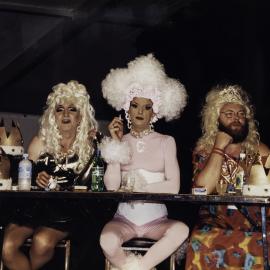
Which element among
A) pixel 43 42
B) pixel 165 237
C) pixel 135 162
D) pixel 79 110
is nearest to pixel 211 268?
pixel 165 237

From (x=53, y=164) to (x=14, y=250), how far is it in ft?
2.45

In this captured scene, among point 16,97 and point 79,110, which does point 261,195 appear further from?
point 16,97

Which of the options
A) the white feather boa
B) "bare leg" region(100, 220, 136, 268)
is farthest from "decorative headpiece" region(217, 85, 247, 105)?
"bare leg" region(100, 220, 136, 268)

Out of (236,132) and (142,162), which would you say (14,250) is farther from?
(236,132)

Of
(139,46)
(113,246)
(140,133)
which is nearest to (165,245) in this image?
(113,246)

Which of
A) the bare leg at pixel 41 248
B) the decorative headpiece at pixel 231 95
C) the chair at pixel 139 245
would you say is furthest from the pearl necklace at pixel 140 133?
the bare leg at pixel 41 248

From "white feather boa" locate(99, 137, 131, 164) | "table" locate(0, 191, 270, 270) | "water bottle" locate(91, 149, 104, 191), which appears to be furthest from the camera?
"white feather boa" locate(99, 137, 131, 164)

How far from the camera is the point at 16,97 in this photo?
27.7ft

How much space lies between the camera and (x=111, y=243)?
4012 mm

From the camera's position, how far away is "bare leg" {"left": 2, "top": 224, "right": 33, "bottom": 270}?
14.0ft

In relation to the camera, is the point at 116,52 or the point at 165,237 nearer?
the point at 165,237

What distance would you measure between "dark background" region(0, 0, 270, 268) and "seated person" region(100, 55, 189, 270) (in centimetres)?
83

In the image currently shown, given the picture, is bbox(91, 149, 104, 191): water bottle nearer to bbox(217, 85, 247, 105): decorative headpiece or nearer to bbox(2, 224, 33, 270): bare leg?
bbox(2, 224, 33, 270): bare leg

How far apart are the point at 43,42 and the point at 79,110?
113 inches
